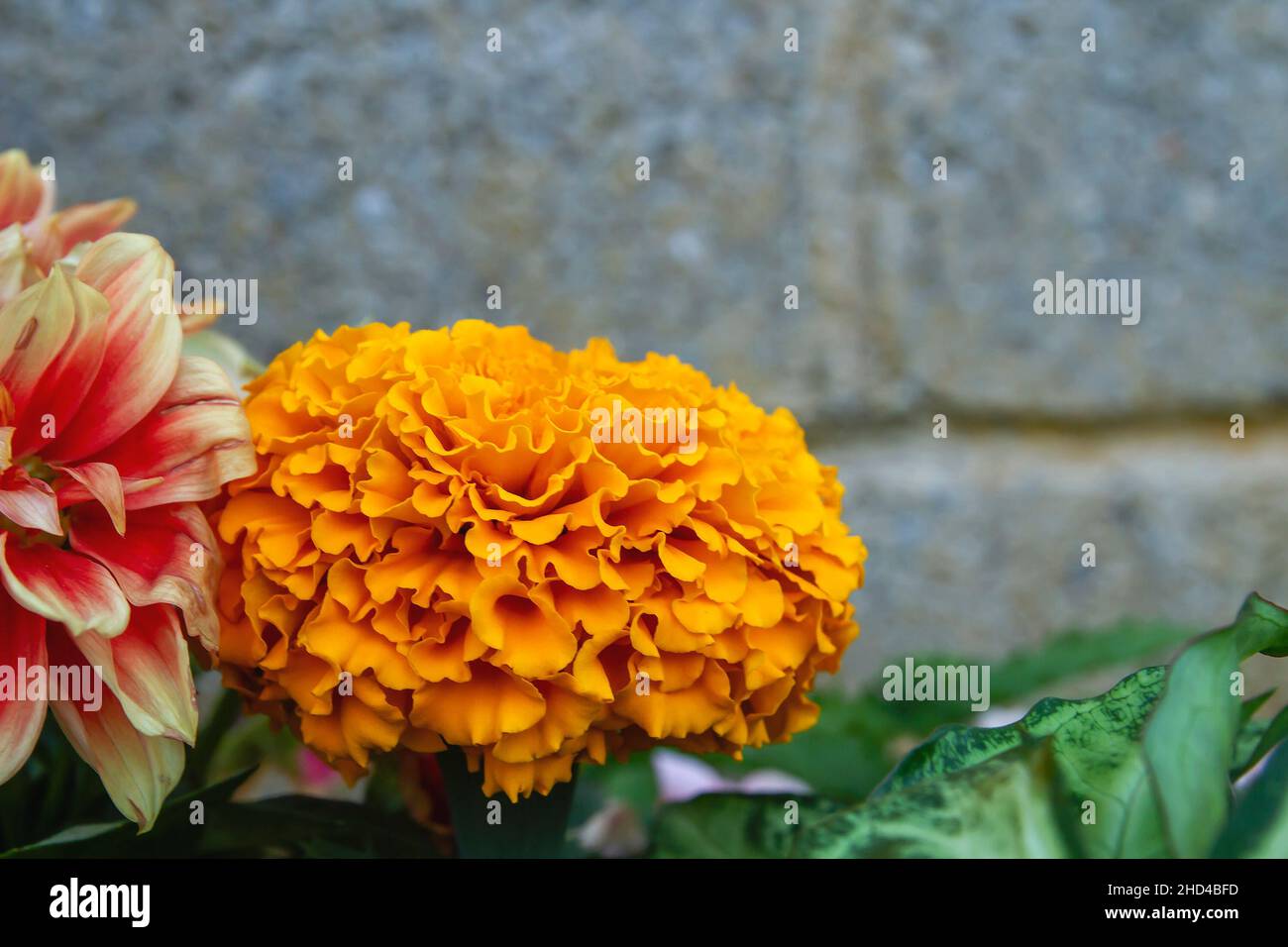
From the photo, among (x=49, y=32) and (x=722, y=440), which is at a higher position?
(x=49, y=32)

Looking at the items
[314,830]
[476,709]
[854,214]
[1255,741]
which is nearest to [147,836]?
[314,830]

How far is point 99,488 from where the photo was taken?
1.15 feet

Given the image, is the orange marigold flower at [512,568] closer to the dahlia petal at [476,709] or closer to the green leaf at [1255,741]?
the dahlia petal at [476,709]

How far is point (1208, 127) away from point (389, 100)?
0.68m

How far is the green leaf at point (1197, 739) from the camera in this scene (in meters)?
0.32

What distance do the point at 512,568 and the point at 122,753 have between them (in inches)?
5.5

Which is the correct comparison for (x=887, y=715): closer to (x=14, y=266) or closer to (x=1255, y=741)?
(x=1255, y=741)

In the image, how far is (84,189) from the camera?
0.87m

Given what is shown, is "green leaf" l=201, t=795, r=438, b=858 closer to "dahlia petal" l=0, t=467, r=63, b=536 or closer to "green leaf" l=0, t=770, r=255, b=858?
"green leaf" l=0, t=770, r=255, b=858

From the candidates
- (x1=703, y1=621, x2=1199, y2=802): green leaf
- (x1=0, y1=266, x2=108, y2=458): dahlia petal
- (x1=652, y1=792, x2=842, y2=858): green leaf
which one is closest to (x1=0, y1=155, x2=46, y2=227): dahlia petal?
(x1=0, y1=266, x2=108, y2=458): dahlia petal

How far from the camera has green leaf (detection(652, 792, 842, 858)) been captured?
0.45 m

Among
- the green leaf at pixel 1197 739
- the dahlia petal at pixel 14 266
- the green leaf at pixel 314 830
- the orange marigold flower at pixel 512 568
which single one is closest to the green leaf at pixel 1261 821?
the green leaf at pixel 1197 739
